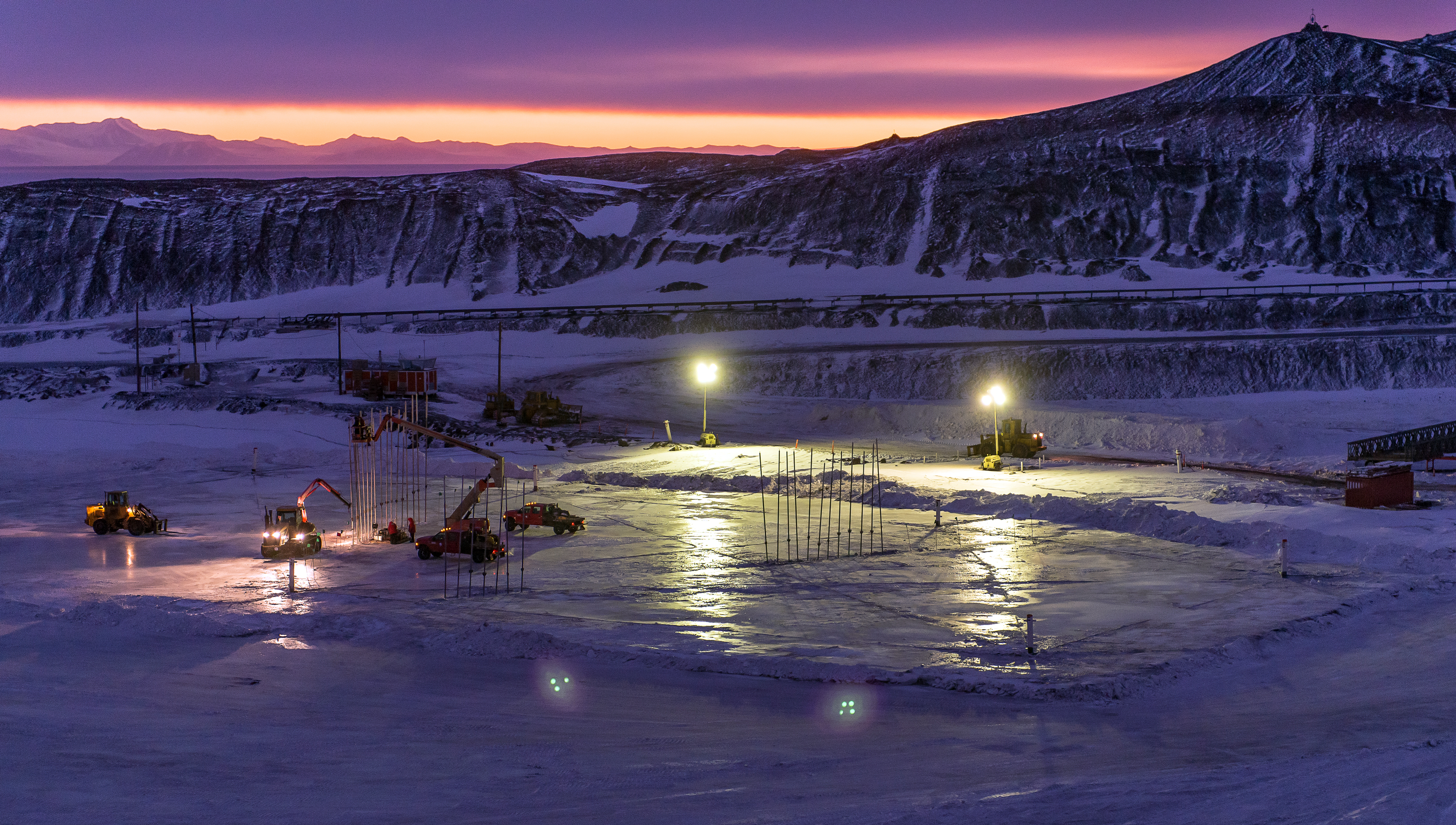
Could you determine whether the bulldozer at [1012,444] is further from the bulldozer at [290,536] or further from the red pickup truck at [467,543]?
the bulldozer at [290,536]

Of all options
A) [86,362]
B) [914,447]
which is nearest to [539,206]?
[86,362]

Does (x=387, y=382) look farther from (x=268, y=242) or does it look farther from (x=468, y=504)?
(x=268, y=242)

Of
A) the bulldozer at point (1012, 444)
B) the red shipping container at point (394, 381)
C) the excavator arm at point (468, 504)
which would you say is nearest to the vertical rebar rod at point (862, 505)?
the bulldozer at point (1012, 444)

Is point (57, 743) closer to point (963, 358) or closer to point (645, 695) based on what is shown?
point (645, 695)

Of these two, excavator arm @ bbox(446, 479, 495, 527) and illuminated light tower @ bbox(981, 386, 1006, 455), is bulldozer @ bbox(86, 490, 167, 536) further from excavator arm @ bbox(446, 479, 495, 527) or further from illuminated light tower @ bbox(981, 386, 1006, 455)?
illuminated light tower @ bbox(981, 386, 1006, 455)

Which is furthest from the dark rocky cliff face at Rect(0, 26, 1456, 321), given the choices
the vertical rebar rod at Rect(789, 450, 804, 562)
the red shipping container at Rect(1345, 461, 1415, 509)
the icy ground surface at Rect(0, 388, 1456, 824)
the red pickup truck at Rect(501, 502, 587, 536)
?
the icy ground surface at Rect(0, 388, 1456, 824)

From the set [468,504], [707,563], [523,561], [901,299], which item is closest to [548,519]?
[468,504]
